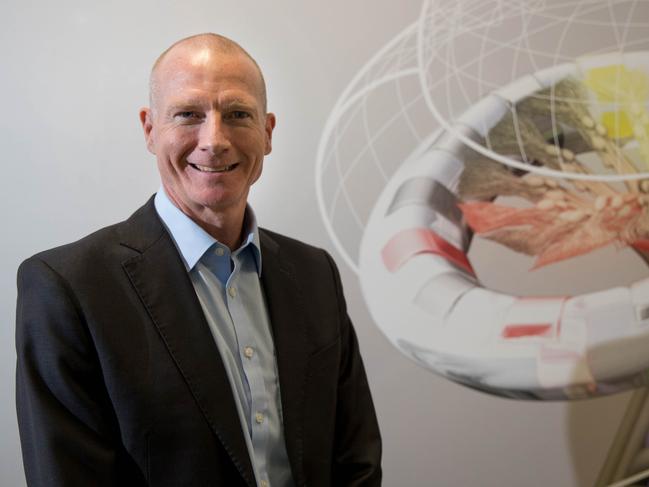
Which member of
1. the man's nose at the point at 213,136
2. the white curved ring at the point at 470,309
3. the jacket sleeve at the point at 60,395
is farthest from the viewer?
the white curved ring at the point at 470,309

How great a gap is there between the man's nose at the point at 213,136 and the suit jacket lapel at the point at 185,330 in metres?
0.20

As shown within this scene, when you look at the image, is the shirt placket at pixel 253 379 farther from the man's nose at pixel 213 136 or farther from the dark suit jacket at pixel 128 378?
the man's nose at pixel 213 136

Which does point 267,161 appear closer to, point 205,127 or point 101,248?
point 205,127

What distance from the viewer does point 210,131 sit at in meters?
1.43

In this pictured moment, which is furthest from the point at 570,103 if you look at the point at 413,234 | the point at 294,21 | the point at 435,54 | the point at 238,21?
the point at 238,21

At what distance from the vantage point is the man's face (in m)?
1.43

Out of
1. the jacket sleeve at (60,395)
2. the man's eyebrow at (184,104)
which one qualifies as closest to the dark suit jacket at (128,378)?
the jacket sleeve at (60,395)

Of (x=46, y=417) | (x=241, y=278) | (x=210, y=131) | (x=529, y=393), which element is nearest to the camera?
(x=46, y=417)

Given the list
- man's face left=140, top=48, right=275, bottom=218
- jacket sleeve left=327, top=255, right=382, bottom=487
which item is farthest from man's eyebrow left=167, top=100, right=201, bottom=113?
jacket sleeve left=327, top=255, right=382, bottom=487

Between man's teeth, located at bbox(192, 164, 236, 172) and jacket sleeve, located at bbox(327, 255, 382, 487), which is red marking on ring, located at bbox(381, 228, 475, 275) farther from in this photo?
man's teeth, located at bbox(192, 164, 236, 172)

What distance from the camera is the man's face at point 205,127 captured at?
1.43m

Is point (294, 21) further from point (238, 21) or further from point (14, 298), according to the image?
point (14, 298)

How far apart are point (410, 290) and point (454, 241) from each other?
0.20 meters

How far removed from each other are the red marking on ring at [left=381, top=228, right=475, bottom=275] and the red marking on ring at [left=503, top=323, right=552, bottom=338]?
0.66 ft
